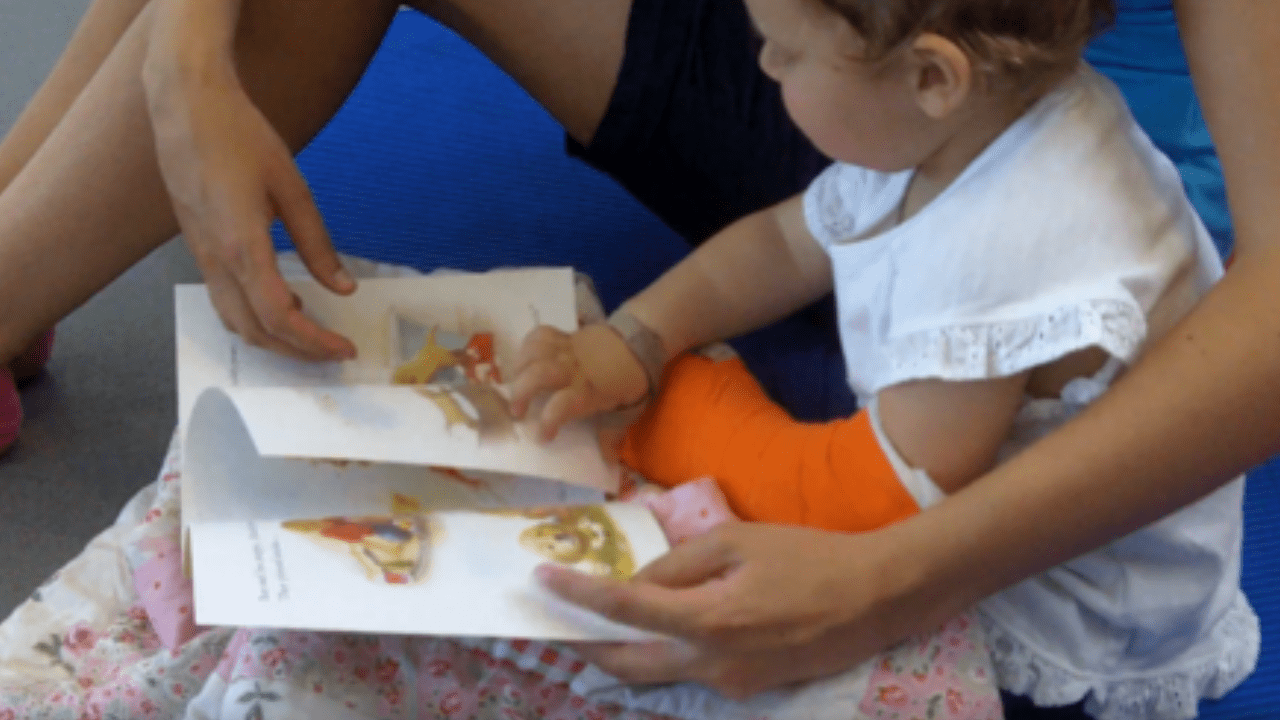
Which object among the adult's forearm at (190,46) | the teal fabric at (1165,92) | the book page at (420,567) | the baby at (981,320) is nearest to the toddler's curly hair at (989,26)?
the baby at (981,320)

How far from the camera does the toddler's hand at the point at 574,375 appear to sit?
85 cm

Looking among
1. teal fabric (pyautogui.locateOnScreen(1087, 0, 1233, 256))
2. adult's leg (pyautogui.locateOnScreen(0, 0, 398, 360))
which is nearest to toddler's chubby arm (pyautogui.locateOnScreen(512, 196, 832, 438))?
adult's leg (pyautogui.locateOnScreen(0, 0, 398, 360))

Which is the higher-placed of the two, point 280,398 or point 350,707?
point 280,398

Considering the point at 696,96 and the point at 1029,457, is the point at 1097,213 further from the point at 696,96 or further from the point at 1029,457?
the point at 696,96

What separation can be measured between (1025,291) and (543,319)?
383 millimetres

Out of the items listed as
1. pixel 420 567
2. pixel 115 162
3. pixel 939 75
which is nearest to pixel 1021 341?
pixel 939 75

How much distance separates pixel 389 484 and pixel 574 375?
0.14 meters

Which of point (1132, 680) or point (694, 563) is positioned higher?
point (694, 563)

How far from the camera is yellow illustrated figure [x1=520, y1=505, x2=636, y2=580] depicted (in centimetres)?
79

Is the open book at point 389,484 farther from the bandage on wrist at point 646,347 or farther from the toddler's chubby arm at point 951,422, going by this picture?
the toddler's chubby arm at point 951,422

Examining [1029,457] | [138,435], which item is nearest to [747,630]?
[1029,457]

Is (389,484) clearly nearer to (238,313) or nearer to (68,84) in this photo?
(238,313)

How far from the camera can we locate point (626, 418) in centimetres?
93

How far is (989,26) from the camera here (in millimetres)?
695
